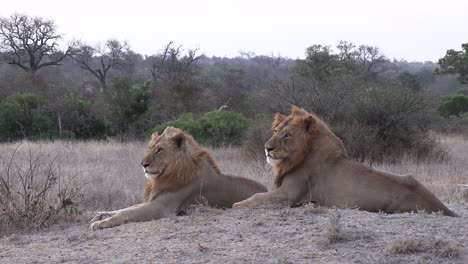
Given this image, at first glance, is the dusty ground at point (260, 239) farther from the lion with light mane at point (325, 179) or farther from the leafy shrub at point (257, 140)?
the leafy shrub at point (257, 140)

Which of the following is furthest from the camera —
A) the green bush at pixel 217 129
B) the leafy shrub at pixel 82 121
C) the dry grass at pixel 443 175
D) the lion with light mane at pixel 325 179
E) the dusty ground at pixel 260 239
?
the leafy shrub at pixel 82 121

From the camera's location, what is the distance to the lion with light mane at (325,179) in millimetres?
6363

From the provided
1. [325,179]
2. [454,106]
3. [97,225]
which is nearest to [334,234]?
[325,179]

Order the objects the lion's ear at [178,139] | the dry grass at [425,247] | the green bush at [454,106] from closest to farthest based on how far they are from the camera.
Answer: the dry grass at [425,247]
the lion's ear at [178,139]
the green bush at [454,106]

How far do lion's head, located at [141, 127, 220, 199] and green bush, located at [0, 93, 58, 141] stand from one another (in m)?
17.0

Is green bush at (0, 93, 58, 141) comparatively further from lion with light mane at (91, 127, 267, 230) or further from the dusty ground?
the dusty ground

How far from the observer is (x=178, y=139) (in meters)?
7.13

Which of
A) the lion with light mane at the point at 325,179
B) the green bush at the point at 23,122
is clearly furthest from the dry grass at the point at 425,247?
the green bush at the point at 23,122

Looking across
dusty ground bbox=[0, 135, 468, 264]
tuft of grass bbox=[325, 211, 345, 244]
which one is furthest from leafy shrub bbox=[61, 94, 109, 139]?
tuft of grass bbox=[325, 211, 345, 244]

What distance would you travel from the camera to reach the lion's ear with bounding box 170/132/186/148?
7.12 meters

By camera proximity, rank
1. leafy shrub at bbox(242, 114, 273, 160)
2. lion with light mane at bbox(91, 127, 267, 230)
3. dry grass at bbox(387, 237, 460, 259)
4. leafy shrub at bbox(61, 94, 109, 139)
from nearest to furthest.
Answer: dry grass at bbox(387, 237, 460, 259)
lion with light mane at bbox(91, 127, 267, 230)
leafy shrub at bbox(242, 114, 273, 160)
leafy shrub at bbox(61, 94, 109, 139)

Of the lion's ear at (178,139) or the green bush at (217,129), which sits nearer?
the lion's ear at (178,139)

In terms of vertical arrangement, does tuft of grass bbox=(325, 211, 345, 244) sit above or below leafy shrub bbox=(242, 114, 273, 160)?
above

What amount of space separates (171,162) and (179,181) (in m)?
0.23
